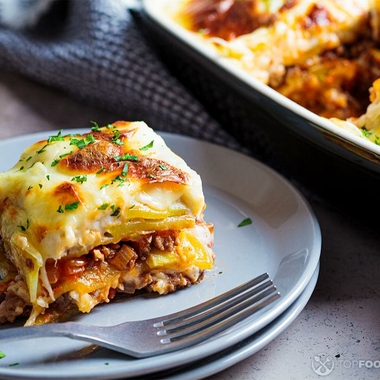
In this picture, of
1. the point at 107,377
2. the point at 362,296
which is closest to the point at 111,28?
the point at 362,296

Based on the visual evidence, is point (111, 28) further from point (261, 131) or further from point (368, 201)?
point (368, 201)

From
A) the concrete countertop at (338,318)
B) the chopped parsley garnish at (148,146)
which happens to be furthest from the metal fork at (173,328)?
the chopped parsley garnish at (148,146)

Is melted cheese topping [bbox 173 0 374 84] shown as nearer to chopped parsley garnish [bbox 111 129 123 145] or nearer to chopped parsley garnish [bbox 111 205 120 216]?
chopped parsley garnish [bbox 111 129 123 145]

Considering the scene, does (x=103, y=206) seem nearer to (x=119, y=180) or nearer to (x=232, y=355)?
(x=119, y=180)

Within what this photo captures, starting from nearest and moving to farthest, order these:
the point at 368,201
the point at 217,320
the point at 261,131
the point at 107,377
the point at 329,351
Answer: the point at 107,377, the point at 217,320, the point at 329,351, the point at 368,201, the point at 261,131

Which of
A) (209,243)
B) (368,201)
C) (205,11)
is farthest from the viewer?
(205,11)

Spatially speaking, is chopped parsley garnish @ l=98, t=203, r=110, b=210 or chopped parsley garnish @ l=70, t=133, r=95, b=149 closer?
chopped parsley garnish @ l=98, t=203, r=110, b=210

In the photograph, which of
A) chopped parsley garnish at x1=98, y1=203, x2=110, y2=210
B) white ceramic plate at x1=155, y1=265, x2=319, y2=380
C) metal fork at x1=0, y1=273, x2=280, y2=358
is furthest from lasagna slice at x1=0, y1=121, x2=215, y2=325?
white ceramic plate at x1=155, y1=265, x2=319, y2=380
